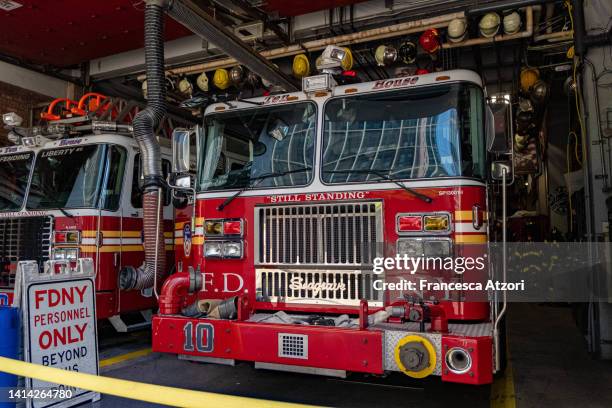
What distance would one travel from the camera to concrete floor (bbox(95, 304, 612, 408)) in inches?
167

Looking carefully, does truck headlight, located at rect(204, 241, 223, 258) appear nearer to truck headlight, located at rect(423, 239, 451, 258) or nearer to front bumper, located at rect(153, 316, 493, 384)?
front bumper, located at rect(153, 316, 493, 384)

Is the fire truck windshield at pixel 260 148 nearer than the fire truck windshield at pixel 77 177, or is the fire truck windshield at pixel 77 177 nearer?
the fire truck windshield at pixel 260 148

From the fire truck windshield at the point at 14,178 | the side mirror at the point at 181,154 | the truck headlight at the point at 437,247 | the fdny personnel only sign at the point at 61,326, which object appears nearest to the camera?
the fdny personnel only sign at the point at 61,326

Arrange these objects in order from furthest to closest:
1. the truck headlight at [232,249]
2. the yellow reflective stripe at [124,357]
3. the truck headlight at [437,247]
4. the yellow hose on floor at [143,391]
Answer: the yellow reflective stripe at [124,357], the truck headlight at [232,249], the truck headlight at [437,247], the yellow hose on floor at [143,391]

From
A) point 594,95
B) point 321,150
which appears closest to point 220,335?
point 321,150

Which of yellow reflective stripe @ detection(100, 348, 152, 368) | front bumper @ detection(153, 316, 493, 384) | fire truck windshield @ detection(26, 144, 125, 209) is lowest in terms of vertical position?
yellow reflective stripe @ detection(100, 348, 152, 368)

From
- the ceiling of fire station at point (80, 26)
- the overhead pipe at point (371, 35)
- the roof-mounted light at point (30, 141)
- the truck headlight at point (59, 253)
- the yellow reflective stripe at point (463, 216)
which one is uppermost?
the ceiling of fire station at point (80, 26)

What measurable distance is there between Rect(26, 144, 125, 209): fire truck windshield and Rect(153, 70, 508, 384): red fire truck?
1.86m

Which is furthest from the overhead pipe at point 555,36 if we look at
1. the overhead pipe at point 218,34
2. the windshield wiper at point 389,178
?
the windshield wiper at point 389,178

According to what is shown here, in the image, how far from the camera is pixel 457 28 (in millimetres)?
7039

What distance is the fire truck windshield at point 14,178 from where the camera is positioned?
6.49 m

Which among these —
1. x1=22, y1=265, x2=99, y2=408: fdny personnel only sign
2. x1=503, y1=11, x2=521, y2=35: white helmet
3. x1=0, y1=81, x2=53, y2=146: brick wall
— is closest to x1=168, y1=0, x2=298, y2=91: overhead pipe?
x1=22, y1=265, x2=99, y2=408: fdny personnel only sign

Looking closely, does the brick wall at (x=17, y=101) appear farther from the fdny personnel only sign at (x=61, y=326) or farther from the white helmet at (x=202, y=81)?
the fdny personnel only sign at (x=61, y=326)

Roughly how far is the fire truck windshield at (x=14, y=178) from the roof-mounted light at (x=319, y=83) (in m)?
4.19
